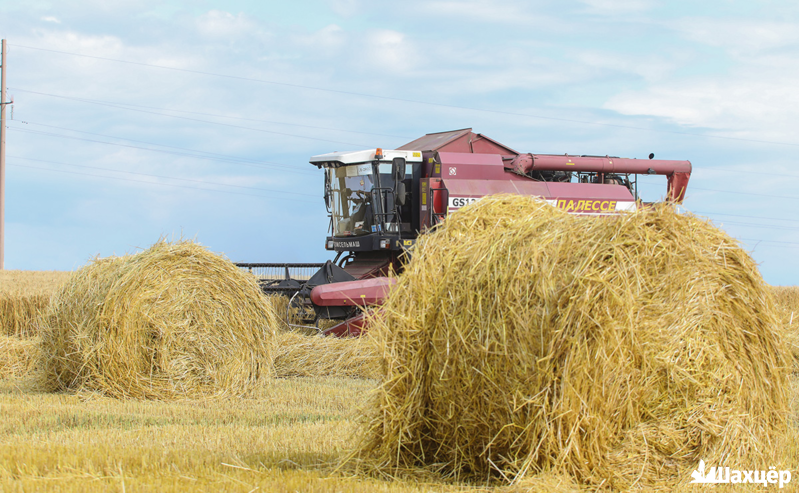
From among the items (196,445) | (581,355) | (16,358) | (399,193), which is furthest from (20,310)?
(581,355)

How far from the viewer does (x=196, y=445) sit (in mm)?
5086

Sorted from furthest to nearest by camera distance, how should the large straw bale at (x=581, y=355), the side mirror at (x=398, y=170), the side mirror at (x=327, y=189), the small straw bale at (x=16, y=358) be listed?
the side mirror at (x=327, y=189), the side mirror at (x=398, y=170), the small straw bale at (x=16, y=358), the large straw bale at (x=581, y=355)

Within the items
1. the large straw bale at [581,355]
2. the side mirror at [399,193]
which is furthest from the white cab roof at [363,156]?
the large straw bale at [581,355]

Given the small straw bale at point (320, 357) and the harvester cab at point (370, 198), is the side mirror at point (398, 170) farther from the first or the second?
the small straw bale at point (320, 357)

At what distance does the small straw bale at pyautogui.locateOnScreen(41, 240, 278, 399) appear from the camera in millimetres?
7480

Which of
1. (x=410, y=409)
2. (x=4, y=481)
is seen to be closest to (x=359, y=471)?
(x=410, y=409)

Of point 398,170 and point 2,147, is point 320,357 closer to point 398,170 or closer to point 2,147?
point 398,170

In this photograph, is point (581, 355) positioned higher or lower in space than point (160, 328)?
higher

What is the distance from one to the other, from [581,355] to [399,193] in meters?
8.31

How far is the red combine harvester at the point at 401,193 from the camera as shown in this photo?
11.3m

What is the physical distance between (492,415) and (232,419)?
301cm

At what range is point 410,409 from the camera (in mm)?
4371

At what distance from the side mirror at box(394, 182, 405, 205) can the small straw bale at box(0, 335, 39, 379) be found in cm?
552

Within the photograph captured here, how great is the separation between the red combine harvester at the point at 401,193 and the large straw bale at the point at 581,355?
6077mm
